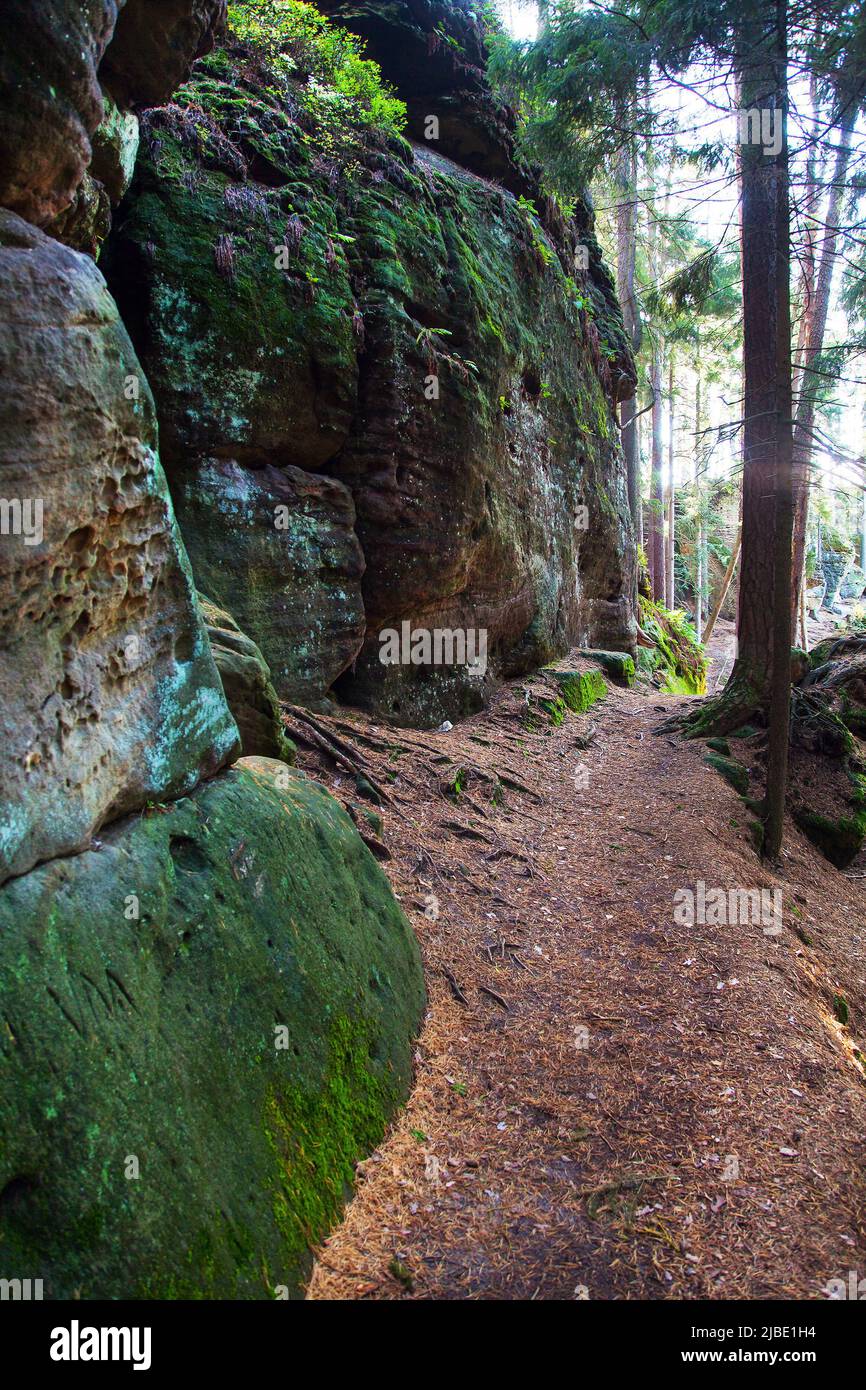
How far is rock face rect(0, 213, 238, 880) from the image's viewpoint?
2895 millimetres

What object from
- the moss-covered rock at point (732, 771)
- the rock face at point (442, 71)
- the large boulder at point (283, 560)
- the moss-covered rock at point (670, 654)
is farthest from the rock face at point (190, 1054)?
the moss-covered rock at point (670, 654)

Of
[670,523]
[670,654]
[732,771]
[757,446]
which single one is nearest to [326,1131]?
[732,771]

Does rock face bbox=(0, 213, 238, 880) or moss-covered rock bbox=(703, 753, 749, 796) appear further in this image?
moss-covered rock bbox=(703, 753, 749, 796)

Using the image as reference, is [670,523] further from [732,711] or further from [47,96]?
[47,96]

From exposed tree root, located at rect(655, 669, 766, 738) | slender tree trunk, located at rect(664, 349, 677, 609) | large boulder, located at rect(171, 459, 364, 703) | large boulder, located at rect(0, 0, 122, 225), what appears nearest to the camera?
large boulder, located at rect(0, 0, 122, 225)

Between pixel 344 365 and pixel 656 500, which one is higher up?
pixel 656 500

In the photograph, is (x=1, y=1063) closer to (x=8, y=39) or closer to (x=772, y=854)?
(x=8, y=39)

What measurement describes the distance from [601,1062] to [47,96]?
549cm

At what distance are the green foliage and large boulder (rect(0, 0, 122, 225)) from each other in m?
6.32

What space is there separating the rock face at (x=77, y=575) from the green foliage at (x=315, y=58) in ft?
22.7

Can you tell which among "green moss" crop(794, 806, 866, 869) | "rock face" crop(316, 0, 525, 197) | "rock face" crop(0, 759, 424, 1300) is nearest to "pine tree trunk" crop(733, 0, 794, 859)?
"green moss" crop(794, 806, 866, 869)

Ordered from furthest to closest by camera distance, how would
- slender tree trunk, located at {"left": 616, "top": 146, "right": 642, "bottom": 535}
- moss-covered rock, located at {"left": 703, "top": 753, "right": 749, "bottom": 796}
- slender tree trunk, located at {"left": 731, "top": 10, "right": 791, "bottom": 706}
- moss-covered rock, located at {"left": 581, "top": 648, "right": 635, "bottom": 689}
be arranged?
slender tree trunk, located at {"left": 616, "top": 146, "right": 642, "bottom": 535}
moss-covered rock, located at {"left": 581, "top": 648, "right": 635, "bottom": 689}
moss-covered rock, located at {"left": 703, "top": 753, "right": 749, "bottom": 796}
slender tree trunk, located at {"left": 731, "top": 10, "right": 791, "bottom": 706}

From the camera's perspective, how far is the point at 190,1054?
10.2ft

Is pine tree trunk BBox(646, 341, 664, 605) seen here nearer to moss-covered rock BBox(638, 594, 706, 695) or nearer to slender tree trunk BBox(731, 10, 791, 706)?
moss-covered rock BBox(638, 594, 706, 695)
